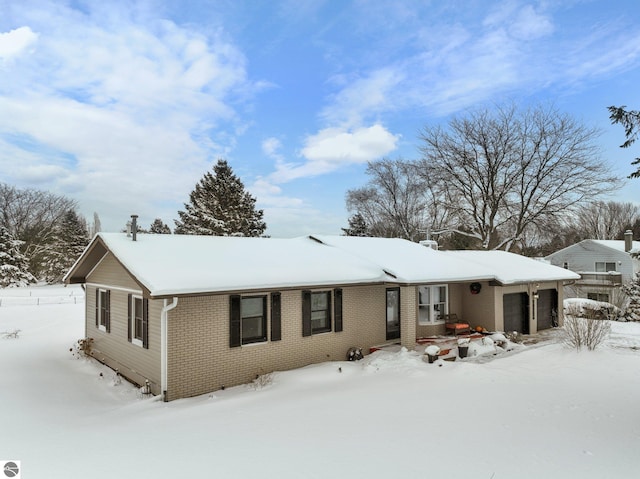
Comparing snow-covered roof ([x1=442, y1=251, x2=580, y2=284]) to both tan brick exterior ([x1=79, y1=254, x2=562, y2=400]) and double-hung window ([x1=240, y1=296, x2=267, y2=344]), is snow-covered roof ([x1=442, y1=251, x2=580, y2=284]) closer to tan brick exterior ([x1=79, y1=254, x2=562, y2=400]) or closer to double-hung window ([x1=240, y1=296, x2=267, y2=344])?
tan brick exterior ([x1=79, y1=254, x2=562, y2=400])

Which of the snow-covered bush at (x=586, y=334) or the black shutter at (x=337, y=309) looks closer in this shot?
the black shutter at (x=337, y=309)

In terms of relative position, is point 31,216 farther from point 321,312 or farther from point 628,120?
point 628,120

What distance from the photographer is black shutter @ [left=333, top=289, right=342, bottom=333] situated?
36.8 feet

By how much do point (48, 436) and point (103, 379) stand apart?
4.46 metres

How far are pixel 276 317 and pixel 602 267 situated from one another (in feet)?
114

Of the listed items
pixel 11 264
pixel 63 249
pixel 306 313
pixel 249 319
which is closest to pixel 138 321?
pixel 249 319

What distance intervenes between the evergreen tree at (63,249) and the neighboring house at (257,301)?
3532 cm

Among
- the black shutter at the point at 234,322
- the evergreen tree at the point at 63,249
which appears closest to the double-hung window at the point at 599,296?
the black shutter at the point at 234,322

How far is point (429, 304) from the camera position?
47.0ft

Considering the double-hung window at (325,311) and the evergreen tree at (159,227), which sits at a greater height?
the evergreen tree at (159,227)

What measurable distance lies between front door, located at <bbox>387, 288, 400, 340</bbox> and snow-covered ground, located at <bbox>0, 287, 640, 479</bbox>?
182 centimetres
